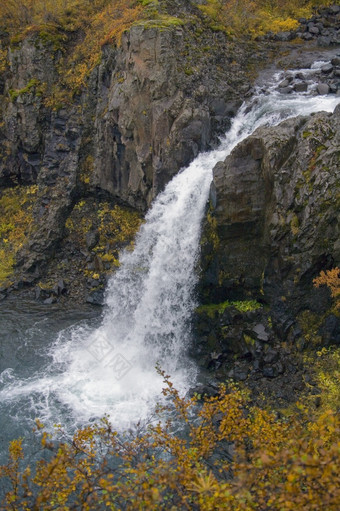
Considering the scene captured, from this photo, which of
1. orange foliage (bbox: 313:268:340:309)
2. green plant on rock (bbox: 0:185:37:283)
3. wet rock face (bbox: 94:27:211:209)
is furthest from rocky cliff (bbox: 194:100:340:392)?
green plant on rock (bbox: 0:185:37:283)

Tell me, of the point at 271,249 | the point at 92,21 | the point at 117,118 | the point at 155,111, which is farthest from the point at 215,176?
the point at 92,21

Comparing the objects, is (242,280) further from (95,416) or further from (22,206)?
(22,206)

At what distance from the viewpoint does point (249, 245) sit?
17.7m

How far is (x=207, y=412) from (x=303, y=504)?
109 inches

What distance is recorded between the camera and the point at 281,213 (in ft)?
53.4

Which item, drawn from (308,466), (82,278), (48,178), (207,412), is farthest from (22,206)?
(308,466)

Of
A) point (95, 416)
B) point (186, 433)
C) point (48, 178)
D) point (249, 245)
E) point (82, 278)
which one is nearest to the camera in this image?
point (186, 433)

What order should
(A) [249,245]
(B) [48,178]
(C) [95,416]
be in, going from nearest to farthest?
(C) [95,416]
(A) [249,245]
(B) [48,178]

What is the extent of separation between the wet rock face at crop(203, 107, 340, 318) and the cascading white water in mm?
1896

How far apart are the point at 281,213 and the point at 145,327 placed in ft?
26.5

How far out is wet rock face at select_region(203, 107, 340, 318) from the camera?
15367 millimetres

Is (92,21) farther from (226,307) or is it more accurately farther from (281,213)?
(226,307)

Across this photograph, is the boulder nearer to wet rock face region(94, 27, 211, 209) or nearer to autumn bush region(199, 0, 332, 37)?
wet rock face region(94, 27, 211, 209)

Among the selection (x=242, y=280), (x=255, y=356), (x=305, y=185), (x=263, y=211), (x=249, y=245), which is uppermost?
(x=305, y=185)
